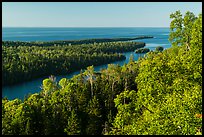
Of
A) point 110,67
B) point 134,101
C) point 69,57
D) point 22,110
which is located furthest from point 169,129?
point 69,57

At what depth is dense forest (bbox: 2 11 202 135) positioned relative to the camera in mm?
11016

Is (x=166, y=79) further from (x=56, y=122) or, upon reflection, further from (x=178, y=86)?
(x=56, y=122)

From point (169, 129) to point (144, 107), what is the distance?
400 cm

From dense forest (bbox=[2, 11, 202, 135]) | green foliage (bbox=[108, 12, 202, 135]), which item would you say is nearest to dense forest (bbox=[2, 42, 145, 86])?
dense forest (bbox=[2, 11, 202, 135])

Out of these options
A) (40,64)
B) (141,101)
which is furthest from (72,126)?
(40,64)

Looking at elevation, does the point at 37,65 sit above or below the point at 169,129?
below

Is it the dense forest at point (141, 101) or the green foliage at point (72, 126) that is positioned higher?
the dense forest at point (141, 101)

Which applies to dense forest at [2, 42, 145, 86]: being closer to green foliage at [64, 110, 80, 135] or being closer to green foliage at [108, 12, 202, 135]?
green foliage at [64, 110, 80, 135]

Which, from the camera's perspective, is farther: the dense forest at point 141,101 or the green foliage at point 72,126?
the green foliage at point 72,126

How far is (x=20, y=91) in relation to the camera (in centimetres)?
7619

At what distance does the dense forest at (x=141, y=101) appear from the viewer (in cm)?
1102

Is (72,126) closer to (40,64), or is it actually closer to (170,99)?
(170,99)

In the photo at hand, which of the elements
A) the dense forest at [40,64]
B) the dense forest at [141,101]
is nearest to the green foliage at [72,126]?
the dense forest at [141,101]

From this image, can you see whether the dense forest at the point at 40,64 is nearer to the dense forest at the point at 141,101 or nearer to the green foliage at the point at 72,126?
the dense forest at the point at 141,101
